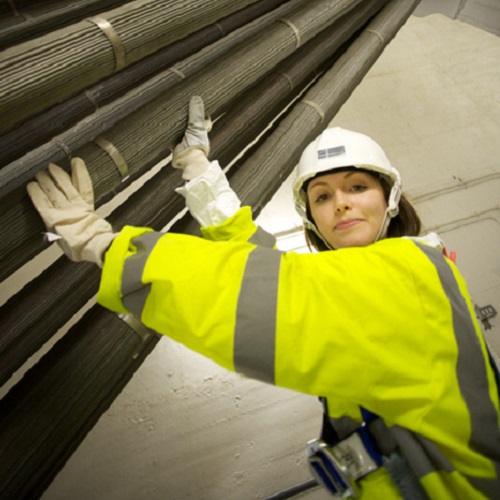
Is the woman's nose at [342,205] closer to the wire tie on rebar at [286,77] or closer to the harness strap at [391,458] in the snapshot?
the harness strap at [391,458]

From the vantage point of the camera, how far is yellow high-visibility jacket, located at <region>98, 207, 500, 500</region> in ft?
2.17

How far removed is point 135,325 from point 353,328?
0.84 meters

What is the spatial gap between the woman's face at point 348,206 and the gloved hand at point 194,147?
430 millimetres

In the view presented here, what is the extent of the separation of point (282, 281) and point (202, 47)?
1188mm

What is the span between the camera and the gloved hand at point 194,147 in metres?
1.21

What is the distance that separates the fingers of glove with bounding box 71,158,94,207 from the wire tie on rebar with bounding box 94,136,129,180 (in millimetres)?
111

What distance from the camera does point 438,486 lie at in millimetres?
715

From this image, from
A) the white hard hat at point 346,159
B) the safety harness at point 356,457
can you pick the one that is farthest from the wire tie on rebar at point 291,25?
the safety harness at point 356,457

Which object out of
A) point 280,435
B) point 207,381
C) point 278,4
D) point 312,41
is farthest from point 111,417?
point 312,41

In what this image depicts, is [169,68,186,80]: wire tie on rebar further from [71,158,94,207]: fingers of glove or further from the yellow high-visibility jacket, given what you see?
the yellow high-visibility jacket

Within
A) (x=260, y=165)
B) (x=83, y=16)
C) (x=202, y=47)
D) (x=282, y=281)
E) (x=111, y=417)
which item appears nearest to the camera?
(x=282, y=281)

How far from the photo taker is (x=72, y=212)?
2.94 ft

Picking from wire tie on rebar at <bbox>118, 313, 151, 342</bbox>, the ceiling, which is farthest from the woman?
the ceiling

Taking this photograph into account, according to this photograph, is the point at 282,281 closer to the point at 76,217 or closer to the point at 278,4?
the point at 76,217
